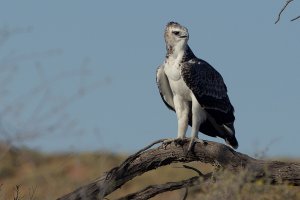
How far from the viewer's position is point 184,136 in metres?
10.3

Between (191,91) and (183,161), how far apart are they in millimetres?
928

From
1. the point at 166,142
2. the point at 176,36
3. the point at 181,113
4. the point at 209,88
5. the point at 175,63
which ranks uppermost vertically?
the point at 176,36

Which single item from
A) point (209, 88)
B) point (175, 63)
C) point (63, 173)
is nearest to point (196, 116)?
point (209, 88)

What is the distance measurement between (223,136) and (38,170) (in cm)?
1926

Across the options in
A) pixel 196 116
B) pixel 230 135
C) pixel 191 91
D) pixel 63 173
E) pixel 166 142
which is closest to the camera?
pixel 166 142

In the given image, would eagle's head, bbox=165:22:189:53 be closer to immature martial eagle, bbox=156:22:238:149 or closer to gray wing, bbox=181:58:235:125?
immature martial eagle, bbox=156:22:238:149

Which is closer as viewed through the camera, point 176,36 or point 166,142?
point 166,142

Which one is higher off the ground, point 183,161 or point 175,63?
point 175,63

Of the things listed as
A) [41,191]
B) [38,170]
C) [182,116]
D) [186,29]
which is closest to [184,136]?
[182,116]

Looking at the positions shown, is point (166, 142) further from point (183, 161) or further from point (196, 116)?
point (196, 116)

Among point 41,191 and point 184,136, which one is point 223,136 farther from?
point 41,191

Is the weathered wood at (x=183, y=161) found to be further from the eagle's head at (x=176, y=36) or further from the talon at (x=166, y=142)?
the eagle's head at (x=176, y=36)

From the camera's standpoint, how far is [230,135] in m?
10.6

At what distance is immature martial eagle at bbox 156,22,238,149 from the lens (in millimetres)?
10398
